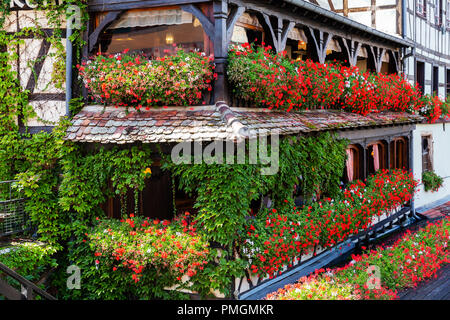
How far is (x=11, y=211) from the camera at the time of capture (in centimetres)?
860

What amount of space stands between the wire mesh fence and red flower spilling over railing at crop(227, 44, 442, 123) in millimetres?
4235

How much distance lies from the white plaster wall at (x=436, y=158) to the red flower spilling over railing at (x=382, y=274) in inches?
196

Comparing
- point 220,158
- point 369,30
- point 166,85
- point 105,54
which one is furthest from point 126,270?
point 369,30

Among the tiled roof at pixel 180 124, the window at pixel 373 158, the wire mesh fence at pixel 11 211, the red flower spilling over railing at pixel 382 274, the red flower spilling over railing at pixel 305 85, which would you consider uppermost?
the red flower spilling over railing at pixel 305 85

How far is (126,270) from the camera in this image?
8109 millimetres

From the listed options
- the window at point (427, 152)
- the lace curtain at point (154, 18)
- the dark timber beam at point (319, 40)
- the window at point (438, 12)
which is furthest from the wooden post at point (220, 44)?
the window at point (438, 12)

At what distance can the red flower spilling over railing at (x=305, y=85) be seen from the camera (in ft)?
25.9

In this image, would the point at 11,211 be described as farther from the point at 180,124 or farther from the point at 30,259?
the point at 180,124

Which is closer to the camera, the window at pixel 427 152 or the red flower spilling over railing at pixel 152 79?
the red flower spilling over railing at pixel 152 79

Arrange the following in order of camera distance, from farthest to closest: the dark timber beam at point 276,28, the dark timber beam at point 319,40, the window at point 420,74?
the window at point 420,74 < the dark timber beam at point 319,40 < the dark timber beam at point 276,28

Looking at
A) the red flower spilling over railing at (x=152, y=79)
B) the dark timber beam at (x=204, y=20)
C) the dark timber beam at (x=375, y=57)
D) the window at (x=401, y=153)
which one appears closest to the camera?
the red flower spilling over railing at (x=152, y=79)

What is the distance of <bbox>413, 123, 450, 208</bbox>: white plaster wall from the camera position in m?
15.9

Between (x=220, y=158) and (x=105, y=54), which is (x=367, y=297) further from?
(x=105, y=54)

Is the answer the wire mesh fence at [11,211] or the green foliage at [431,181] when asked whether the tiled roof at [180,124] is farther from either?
the green foliage at [431,181]
